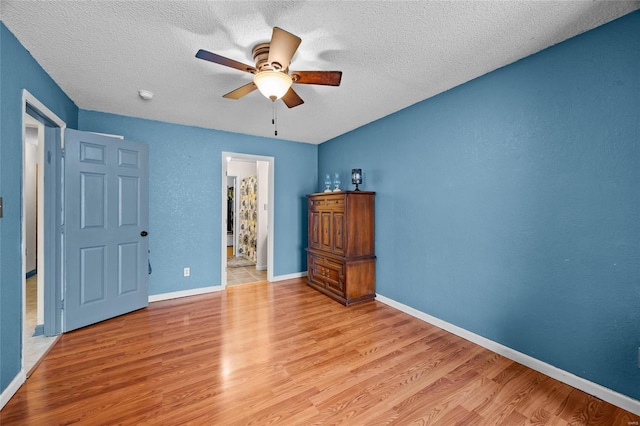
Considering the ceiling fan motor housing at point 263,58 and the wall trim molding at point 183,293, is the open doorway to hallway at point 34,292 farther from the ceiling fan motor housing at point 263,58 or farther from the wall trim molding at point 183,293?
the ceiling fan motor housing at point 263,58

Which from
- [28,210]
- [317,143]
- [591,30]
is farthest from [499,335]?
[28,210]

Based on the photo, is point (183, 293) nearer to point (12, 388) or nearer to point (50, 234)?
point (50, 234)

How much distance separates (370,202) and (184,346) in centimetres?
265

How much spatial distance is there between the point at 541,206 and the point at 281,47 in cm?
222

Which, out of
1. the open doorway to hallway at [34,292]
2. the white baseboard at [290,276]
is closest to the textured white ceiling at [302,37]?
the open doorway to hallway at [34,292]

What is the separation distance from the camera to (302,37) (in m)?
1.86

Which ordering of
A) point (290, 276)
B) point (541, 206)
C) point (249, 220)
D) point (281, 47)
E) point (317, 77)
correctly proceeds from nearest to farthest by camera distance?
point (281, 47) < point (317, 77) < point (541, 206) < point (290, 276) < point (249, 220)

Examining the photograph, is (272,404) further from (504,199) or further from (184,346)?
(504,199)

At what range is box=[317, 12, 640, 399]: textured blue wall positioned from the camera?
1.70m

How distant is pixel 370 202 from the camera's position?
364 cm

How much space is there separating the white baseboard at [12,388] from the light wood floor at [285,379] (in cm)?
4

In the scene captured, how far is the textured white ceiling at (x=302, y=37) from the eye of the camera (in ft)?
5.24

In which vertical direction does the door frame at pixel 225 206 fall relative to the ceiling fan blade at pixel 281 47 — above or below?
below

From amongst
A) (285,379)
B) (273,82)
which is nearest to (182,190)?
(273,82)
